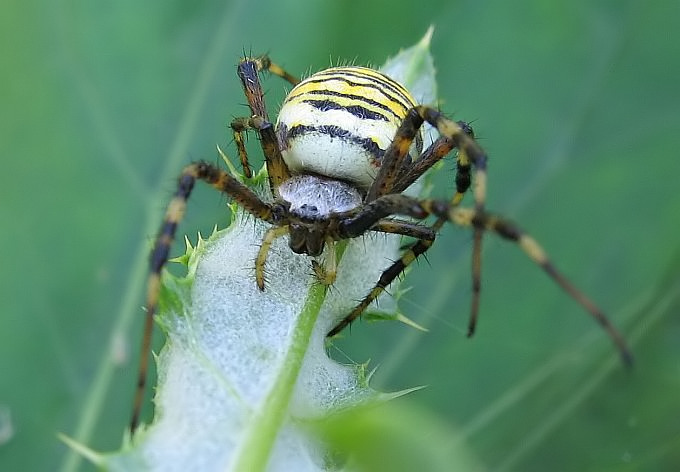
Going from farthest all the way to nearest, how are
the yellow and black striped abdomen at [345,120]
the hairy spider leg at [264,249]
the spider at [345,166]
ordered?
1. the yellow and black striped abdomen at [345,120]
2. the spider at [345,166]
3. the hairy spider leg at [264,249]

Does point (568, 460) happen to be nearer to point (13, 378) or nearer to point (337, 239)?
point (337, 239)

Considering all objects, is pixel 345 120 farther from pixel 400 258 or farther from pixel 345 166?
pixel 400 258

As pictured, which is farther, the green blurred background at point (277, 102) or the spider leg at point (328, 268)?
the green blurred background at point (277, 102)

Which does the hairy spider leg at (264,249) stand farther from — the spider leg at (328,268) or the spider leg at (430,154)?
the spider leg at (430,154)

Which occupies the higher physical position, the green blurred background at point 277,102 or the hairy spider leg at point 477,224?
the green blurred background at point 277,102

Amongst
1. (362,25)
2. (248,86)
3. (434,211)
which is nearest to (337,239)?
(434,211)

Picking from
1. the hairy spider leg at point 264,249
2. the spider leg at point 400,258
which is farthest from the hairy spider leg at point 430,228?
the hairy spider leg at point 264,249
